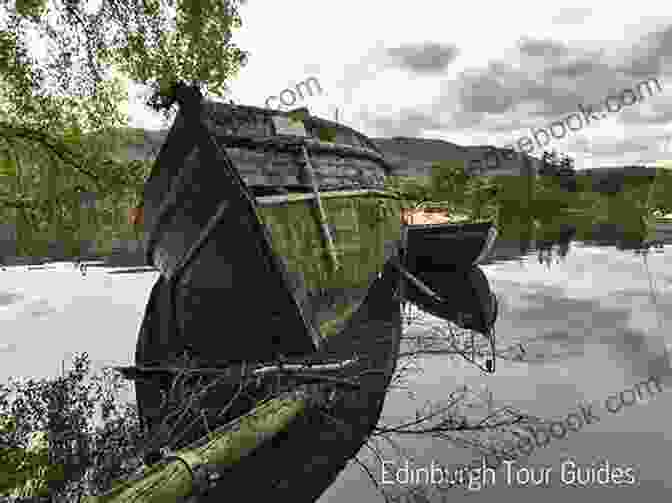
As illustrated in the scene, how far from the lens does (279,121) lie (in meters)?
7.86

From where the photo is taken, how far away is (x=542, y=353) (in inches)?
348

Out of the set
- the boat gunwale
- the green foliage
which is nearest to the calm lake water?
the green foliage

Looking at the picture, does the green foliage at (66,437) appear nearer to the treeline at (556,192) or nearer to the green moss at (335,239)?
the green moss at (335,239)

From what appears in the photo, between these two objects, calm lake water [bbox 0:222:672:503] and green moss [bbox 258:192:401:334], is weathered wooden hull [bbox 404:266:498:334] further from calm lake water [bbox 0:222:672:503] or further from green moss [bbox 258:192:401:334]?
green moss [bbox 258:192:401:334]

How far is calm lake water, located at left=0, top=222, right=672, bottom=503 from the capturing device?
4.95m

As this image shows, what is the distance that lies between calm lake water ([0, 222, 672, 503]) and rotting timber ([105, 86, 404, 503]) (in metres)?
0.66

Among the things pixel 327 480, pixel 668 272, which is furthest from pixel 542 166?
pixel 327 480

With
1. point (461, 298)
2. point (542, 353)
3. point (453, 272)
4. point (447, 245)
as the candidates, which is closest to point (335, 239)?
point (542, 353)

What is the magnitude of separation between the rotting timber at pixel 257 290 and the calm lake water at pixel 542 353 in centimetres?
66

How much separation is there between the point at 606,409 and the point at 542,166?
110644 millimetres

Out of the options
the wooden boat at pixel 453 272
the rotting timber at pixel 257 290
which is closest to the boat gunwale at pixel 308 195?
the rotting timber at pixel 257 290

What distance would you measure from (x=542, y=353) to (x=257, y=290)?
604 centimetres

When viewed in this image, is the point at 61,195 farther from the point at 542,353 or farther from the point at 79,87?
the point at 542,353

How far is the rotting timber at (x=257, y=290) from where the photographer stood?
209 inches
